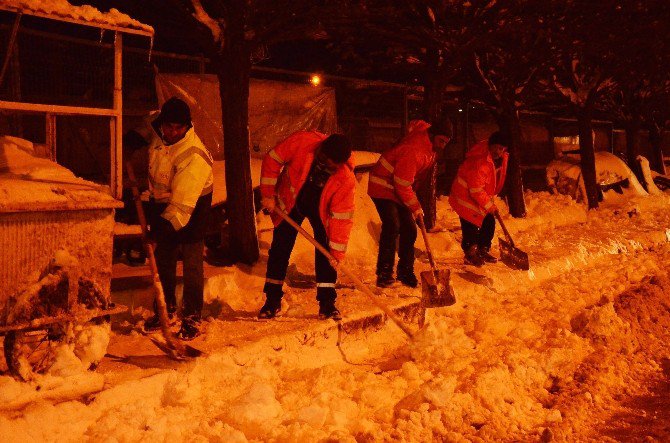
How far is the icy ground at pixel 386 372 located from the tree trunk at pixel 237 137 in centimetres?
42

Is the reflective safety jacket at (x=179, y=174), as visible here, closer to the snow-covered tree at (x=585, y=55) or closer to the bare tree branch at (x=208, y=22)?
the bare tree branch at (x=208, y=22)

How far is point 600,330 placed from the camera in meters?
6.21

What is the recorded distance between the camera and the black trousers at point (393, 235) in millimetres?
7361

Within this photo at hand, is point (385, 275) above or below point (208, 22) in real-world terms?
below

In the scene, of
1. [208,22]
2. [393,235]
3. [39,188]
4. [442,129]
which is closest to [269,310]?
[393,235]

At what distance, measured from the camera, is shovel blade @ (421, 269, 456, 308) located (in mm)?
6359

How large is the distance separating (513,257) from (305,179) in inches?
144

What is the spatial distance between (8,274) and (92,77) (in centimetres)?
513

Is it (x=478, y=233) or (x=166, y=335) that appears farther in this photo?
(x=478, y=233)

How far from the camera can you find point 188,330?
5.32 metres

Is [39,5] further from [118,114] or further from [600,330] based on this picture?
[600,330]

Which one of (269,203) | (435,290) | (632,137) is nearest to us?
(269,203)

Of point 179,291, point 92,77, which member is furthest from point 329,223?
point 92,77

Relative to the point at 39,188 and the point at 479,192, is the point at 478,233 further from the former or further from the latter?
the point at 39,188
